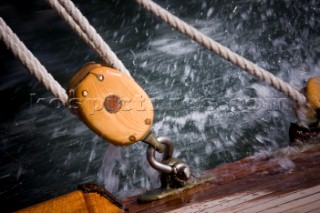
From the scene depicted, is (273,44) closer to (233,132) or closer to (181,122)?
(233,132)

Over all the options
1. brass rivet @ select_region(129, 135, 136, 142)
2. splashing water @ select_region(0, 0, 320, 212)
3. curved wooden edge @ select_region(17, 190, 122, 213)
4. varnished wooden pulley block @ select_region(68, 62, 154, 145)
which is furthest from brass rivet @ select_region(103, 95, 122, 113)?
splashing water @ select_region(0, 0, 320, 212)

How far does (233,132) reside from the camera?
2979 millimetres

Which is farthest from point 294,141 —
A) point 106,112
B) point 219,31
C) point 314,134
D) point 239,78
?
point 219,31

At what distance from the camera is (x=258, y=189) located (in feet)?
3.92

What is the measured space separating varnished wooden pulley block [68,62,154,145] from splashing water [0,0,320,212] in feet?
4.92

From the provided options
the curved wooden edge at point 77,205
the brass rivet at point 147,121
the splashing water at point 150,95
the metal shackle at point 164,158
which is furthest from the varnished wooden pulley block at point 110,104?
the splashing water at point 150,95

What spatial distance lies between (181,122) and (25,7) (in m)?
2.26

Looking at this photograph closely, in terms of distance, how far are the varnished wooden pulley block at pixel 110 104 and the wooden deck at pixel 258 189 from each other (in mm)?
403

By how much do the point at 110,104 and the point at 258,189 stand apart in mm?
757

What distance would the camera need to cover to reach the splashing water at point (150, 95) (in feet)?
9.02

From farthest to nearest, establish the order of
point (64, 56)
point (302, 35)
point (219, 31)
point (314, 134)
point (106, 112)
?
point (302, 35) → point (219, 31) → point (64, 56) → point (314, 134) → point (106, 112)

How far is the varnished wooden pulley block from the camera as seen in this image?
1020 mm

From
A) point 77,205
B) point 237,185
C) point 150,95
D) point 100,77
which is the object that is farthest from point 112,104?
point 150,95

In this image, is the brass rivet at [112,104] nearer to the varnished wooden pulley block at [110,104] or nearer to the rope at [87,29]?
the varnished wooden pulley block at [110,104]
